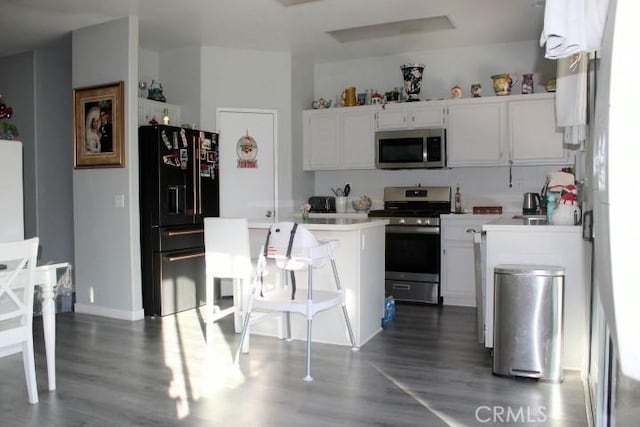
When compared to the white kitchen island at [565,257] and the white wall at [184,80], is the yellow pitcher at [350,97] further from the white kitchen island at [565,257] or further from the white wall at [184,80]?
the white kitchen island at [565,257]

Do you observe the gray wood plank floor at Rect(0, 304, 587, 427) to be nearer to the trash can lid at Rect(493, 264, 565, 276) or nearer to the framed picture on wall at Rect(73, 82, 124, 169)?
the trash can lid at Rect(493, 264, 565, 276)

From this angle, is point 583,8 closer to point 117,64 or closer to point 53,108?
point 117,64

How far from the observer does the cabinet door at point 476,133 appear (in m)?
5.30

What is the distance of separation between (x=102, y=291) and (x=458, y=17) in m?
4.07

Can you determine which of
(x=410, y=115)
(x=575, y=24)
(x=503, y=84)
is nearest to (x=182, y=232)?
(x=410, y=115)

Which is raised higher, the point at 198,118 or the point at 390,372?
the point at 198,118

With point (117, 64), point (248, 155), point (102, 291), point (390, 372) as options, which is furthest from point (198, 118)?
point (390, 372)

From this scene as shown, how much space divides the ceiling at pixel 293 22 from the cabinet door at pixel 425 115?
66 cm

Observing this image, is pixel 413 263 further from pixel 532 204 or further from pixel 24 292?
pixel 24 292

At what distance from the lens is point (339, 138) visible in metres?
6.01

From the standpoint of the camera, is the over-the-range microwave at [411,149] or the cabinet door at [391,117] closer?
the over-the-range microwave at [411,149]

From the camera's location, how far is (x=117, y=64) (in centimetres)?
466
